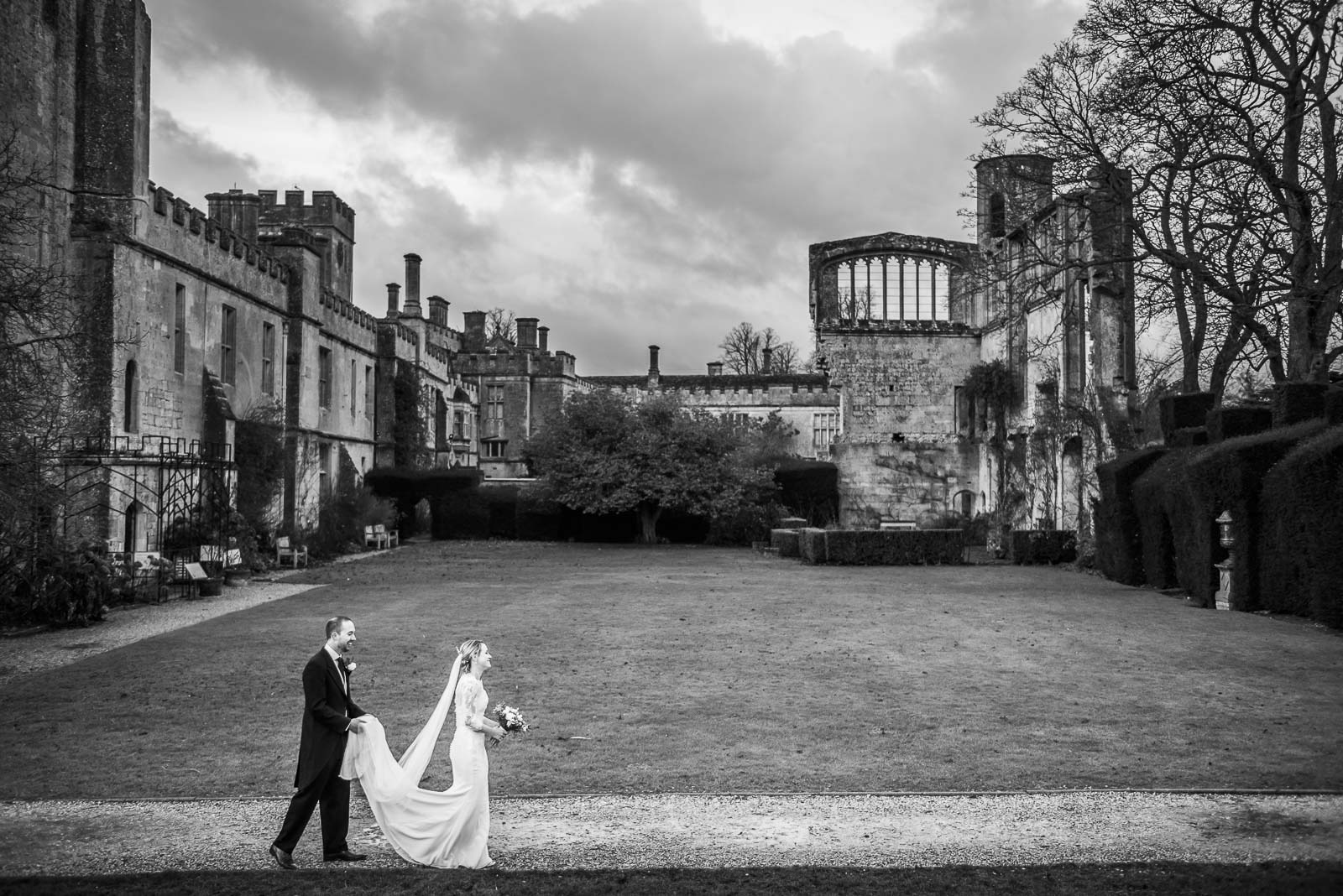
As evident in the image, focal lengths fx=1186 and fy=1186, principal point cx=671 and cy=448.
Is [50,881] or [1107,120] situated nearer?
[50,881]

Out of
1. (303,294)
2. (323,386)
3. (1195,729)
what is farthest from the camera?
(323,386)

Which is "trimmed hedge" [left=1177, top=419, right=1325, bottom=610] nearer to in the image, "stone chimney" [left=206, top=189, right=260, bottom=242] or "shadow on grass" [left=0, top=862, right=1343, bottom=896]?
"shadow on grass" [left=0, top=862, right=1343, bottom=896]

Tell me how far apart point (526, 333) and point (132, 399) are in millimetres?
33859

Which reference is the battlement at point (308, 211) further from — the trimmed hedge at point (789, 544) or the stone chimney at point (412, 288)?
the trimmed hedge at point (789, 544)

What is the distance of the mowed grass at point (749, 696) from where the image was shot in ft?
27.1

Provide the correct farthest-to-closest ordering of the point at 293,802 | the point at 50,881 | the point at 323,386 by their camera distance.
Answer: the point at 323,386, the point at 293,802, the point at 50,881

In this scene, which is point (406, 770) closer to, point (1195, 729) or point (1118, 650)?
point (1195, 729)

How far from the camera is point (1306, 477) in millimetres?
15836

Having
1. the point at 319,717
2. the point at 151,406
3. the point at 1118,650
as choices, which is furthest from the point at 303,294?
the point at 319,717

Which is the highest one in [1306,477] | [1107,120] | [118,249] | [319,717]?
[1107,120]

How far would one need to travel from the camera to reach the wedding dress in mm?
6340

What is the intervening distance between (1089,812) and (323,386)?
30.4 m

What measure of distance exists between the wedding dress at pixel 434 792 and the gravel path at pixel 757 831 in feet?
0.72

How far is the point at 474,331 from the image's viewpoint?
60.0m
